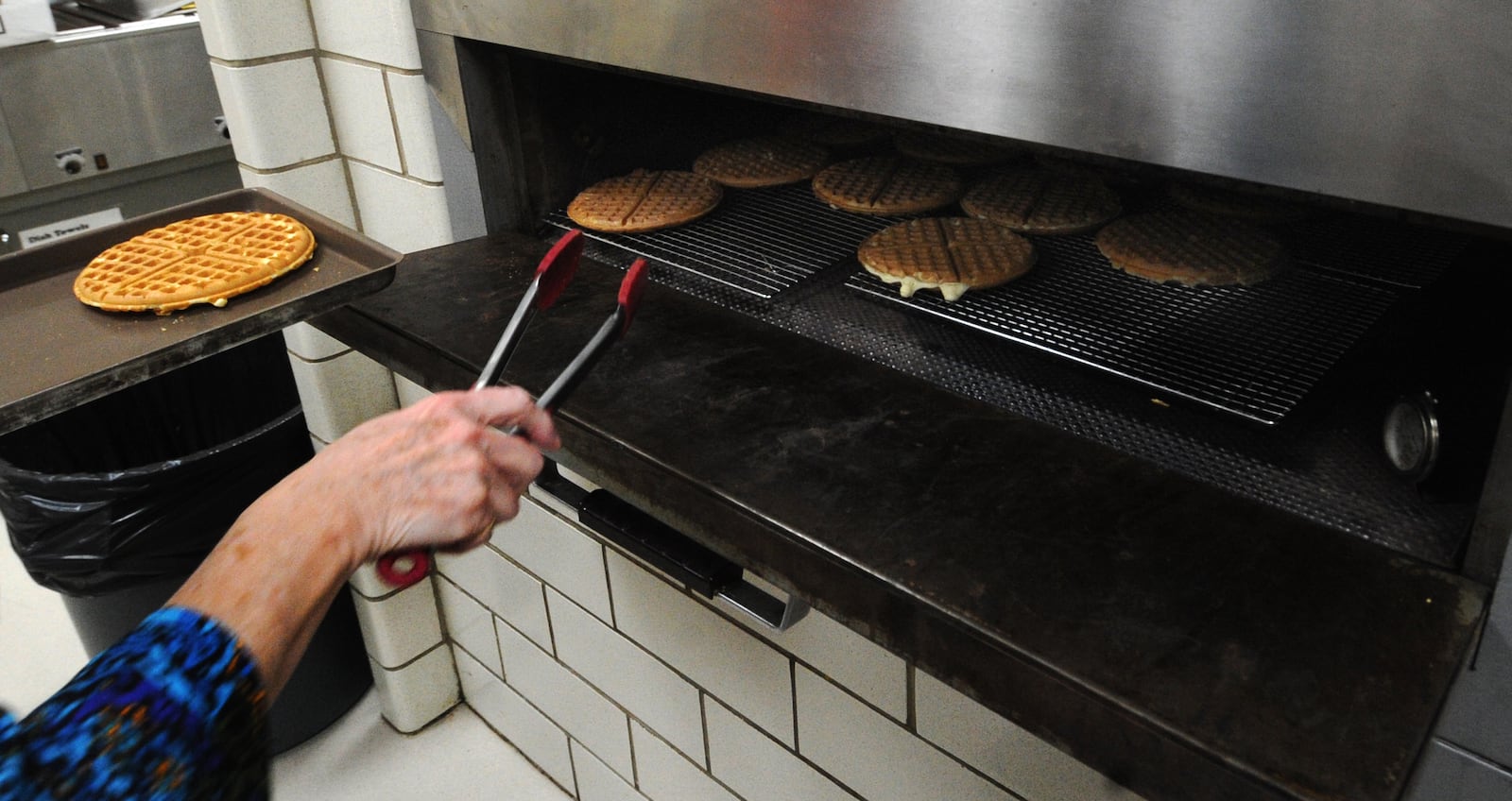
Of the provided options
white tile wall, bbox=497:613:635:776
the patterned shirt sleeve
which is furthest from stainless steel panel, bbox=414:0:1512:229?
white tile wall, bbox=497:613:635:776

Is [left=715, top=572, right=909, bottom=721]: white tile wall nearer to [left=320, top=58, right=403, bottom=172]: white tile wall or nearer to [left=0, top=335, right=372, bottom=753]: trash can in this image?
[left=320, top=58, right=403, bottom=172]: white tile wall

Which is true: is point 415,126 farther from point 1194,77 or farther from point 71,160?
point 71,160

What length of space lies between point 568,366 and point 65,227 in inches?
95.8

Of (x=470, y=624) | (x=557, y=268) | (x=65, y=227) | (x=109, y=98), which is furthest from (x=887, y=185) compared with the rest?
(x=65, y=227)

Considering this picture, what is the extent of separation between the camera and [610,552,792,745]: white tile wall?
126 centimetres

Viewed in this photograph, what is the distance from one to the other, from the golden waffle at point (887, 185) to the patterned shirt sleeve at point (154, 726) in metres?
0.98

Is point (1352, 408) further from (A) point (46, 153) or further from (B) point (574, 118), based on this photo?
(A) point (46, 153)

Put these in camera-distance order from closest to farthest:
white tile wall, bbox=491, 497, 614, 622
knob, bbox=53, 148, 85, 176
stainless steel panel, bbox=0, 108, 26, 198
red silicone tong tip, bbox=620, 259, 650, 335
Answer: red silicone tong tip, bbox=620, 259, 650, 335
white tile wall, bbox=491, 497, 614, 622
stainless steel panel, bbox=0, 108, 26, 198
knob, bbox=53, 148, 85, 176

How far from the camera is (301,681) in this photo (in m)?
1.95

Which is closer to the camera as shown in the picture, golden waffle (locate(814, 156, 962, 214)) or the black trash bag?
golden waffle (locate(814, 156, 962, 214))

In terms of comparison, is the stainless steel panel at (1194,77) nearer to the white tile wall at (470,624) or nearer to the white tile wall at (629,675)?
the white tile wall at (629,675)

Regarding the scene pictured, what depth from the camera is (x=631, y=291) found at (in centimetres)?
89

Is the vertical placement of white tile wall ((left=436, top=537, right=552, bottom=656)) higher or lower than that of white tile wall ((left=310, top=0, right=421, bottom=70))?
lower

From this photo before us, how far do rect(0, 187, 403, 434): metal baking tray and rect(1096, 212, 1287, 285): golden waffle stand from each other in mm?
849
